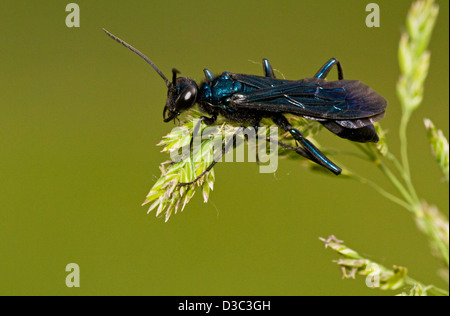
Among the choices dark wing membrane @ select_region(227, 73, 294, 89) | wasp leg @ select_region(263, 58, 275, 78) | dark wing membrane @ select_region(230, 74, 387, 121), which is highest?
wasp leg @ select_region(263, 58, 275, 78)

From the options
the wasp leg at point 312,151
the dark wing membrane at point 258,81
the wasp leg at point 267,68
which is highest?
the wasp leg at point 267,68

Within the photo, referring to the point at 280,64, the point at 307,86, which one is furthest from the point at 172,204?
the point at 280,64

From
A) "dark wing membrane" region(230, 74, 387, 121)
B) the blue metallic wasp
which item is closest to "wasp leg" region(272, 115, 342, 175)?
the blue metallic wasp

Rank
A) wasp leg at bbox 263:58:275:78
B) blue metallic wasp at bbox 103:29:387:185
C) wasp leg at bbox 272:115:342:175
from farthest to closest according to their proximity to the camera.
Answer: wasp leg at bbox 263:58:275:78
blue metallic wasp at bbox 103:29:387:185
wasp leg at bbox 272:115:342:175

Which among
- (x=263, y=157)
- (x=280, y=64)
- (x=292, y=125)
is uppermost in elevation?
(x=280, y=64)

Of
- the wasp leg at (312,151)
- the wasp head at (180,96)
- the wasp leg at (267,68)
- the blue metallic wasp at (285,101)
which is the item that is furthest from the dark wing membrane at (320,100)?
the wasp leg at (267,68)

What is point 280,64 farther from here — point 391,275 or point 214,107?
point 391,275

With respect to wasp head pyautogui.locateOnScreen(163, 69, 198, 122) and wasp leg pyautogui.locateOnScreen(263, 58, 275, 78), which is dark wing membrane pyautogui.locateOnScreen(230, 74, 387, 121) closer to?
wasp head pyautogui.locateOnScreen(163, 69, 198, 122)

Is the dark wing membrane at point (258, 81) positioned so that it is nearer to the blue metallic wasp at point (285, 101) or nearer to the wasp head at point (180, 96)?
the blue metallic wasp at point (285, 101)

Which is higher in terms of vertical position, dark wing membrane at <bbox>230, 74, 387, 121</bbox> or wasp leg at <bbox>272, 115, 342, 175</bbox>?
dark wing membrane at <bbox>230, 74, 387, 121</bbox>
